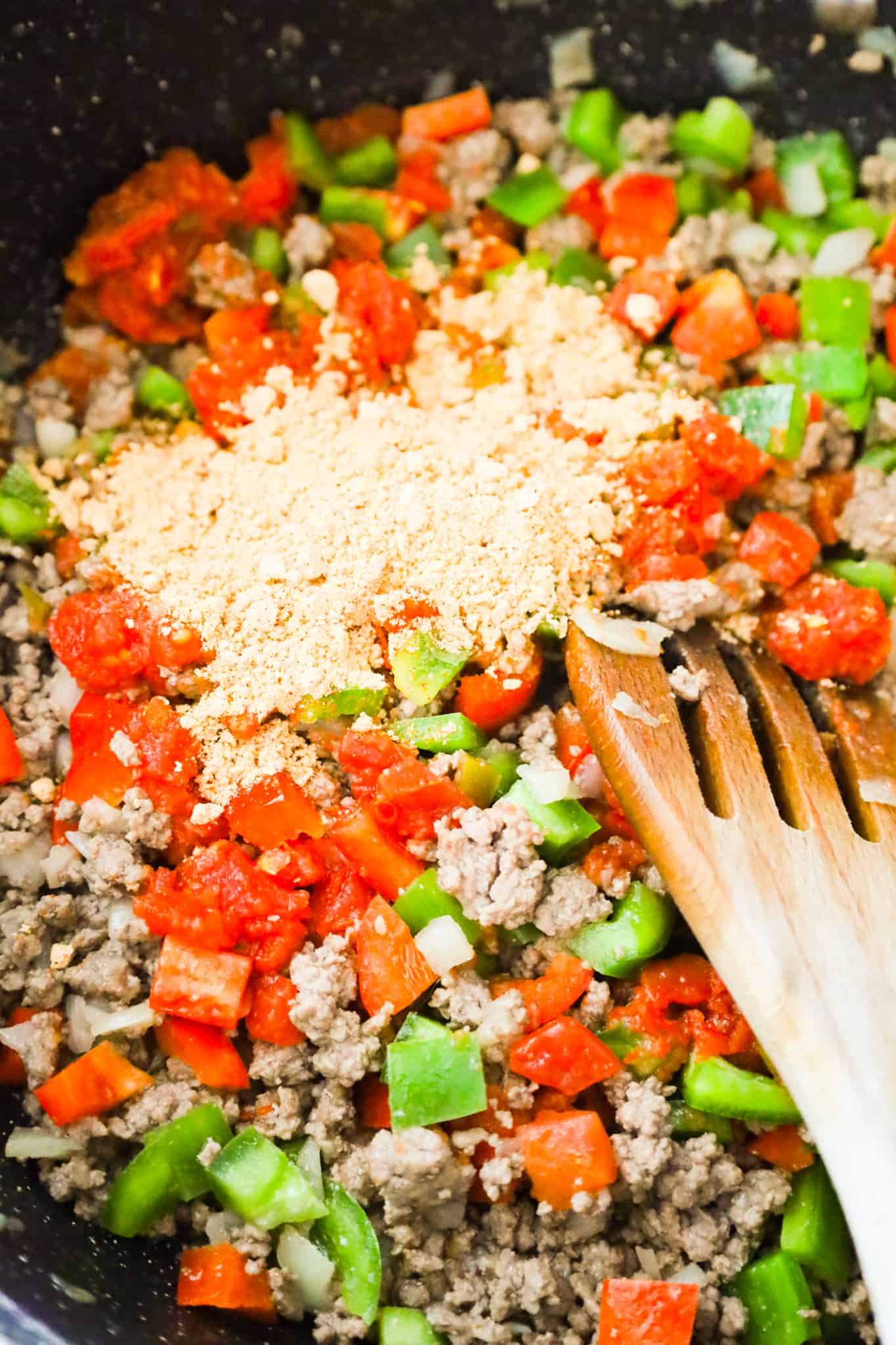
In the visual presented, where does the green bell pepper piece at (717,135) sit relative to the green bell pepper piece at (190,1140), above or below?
above

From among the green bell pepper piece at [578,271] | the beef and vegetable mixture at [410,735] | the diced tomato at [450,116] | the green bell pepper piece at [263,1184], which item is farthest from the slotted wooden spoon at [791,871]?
the diced tomato at [450,116]

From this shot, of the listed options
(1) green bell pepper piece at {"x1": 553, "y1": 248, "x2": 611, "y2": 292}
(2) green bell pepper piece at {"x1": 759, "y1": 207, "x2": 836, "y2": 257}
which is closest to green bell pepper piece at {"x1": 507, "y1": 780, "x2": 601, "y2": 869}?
(1) green bell pepper piece at {"x1": 553, "y1": 248, "x2": 611, "y2": 292}

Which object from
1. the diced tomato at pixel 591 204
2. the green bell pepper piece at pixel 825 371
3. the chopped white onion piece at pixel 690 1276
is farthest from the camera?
the diced tomato at pixel 591 204

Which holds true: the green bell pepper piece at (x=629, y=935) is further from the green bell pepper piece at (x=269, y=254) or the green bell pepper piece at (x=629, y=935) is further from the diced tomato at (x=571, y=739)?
the green bell pepper piece at (x=269, y=254)

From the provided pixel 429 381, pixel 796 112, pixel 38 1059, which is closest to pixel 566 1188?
pixel 38 1059

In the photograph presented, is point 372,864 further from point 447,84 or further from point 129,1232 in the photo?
point 447,84

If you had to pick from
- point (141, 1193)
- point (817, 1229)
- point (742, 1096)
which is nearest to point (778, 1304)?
point (817, 1229)

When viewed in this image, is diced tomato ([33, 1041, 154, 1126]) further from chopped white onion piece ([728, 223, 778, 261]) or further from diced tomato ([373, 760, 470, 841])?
chopped white onion piece ([728, 223, 778, 261])
